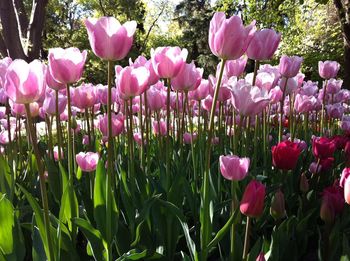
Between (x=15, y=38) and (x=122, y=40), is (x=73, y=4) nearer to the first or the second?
(x=15, y=38)

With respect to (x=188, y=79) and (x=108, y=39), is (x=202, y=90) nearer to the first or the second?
(x=188, y=79)

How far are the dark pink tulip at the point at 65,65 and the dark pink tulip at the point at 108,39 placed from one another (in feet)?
0.40

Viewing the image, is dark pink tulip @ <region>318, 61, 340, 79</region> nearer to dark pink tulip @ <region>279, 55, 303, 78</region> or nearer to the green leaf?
dark pink tulip @ <region>279, 55, 303, 78</region>

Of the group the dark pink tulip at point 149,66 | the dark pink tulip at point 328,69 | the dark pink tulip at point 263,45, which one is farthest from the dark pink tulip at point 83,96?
the dark pink tulip at point 328,69

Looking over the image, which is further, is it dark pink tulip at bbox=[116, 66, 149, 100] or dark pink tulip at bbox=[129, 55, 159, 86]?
dark pink tulip at bbox=[129, 55, 159, 86]

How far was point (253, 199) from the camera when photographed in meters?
1.10

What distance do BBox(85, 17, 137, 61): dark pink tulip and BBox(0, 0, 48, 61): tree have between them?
8.68 meters

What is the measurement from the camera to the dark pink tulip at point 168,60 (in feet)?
4.54

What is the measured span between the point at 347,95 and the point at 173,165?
2.38 meters

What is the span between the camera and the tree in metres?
8.91

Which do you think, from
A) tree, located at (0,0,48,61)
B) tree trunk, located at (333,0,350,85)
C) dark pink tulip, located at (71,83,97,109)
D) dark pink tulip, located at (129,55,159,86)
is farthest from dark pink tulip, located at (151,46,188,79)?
tree, located at (0,0,48,61)

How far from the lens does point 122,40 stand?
112 centimetres

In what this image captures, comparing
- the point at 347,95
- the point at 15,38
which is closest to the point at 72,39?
the point at 15,38

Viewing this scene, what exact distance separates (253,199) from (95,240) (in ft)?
1.71
